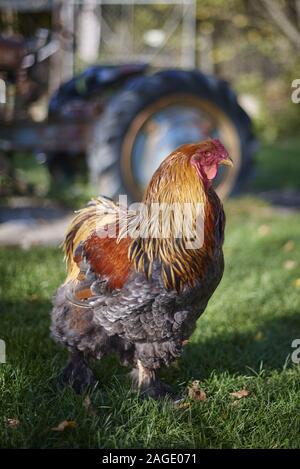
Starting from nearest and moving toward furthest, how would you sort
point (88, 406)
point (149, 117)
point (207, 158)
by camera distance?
1. point (207, 158)
2. point (88, 406)
3. point (149, 117)

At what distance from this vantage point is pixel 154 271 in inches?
113

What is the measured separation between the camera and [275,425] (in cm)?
300

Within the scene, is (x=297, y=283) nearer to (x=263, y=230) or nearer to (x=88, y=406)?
(x=263, y=230)

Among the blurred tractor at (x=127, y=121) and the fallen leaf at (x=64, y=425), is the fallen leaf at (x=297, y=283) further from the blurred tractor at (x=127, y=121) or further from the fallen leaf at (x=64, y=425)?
the fallen leaf at (x=64, y=425)

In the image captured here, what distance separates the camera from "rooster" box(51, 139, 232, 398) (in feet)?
9.47

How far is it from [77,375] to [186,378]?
618 millimetres

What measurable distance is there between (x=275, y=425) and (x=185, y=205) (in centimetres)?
113

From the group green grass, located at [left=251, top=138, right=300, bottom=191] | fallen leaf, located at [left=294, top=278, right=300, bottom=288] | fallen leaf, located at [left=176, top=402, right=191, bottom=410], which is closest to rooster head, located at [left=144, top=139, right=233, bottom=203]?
fallen leaf, located at [left=176, top=402, right=191, bottom=410]

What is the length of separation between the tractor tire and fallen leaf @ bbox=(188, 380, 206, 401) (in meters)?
3.53

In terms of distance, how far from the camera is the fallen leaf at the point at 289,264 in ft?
18.2

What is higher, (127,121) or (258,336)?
(127,121)

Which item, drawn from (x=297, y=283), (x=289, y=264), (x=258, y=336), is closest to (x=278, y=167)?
(x=289, y=264)
